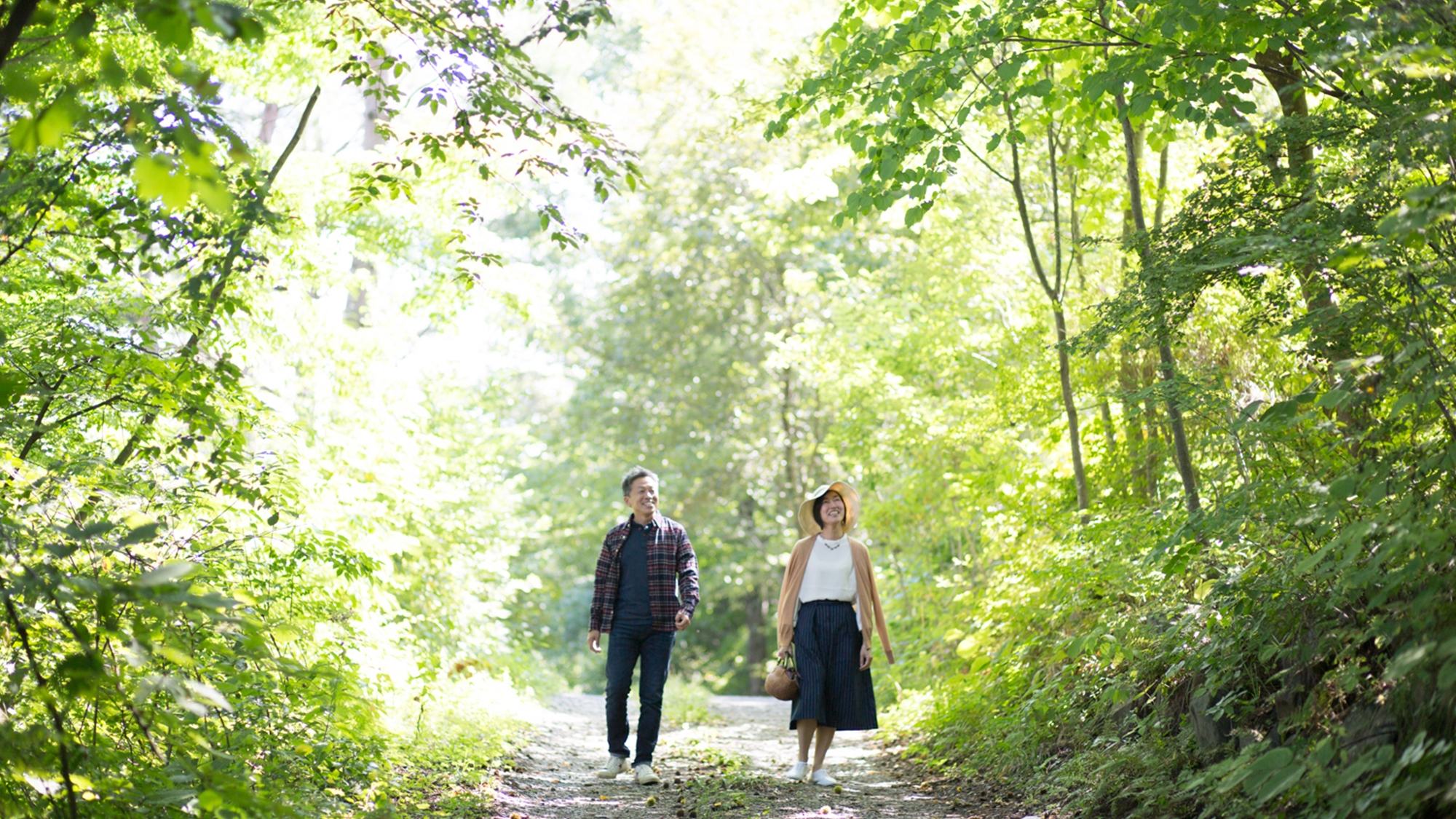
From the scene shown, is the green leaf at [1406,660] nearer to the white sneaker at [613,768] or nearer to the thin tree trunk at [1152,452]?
the thin tree trunk at [1152,452]

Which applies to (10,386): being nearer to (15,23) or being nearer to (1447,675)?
(15,23)

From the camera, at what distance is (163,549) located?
4.64 metres

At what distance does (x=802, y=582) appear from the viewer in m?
6.66

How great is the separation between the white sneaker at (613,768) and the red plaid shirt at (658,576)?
0.84 metres

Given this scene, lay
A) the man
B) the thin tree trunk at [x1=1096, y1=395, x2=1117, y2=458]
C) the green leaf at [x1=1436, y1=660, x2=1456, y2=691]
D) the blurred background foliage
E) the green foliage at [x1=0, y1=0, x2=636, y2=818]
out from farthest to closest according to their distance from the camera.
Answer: the thin tree trunk at [x1=1096, y1=395, x2=1117, y2=458] < the man < the blurred background foliage < the green foliage at [x1=0, y1=0, x2=636, y2=818] < the green leaf at [x1=1436, y1=660, x2=1456, y2=691]

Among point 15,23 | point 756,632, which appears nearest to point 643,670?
point 15,23

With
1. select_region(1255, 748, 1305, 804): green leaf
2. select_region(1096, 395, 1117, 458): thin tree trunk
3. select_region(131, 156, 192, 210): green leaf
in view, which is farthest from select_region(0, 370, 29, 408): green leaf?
select_region(1096, 395, 1117, 458): thin tree trunk

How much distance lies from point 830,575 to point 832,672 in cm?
57

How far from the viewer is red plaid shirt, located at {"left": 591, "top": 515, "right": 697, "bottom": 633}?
6645mm

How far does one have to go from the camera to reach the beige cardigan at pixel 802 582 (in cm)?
656

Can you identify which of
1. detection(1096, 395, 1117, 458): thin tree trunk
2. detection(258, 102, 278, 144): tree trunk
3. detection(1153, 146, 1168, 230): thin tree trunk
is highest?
detection(258, 102, 278, 144): tree trunk

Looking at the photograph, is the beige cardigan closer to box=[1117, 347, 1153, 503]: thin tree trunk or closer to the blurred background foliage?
the blurred background foliage

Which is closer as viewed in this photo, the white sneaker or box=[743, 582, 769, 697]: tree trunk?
the white sneaker

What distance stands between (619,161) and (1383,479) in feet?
12.1
